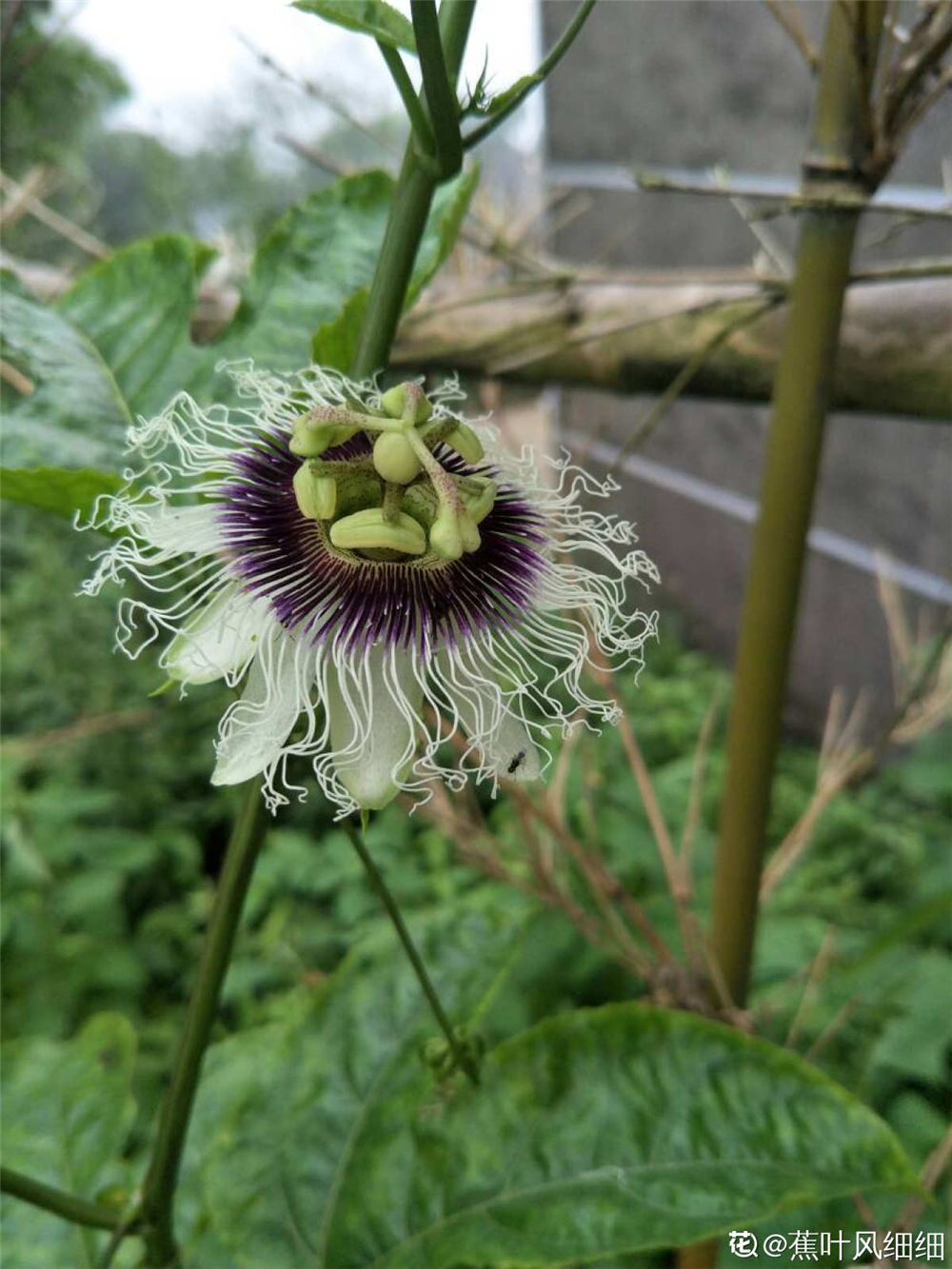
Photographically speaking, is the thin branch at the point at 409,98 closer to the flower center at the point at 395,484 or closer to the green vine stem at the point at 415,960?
the flower center at the point at 395,484

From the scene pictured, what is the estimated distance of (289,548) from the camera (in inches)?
19.6

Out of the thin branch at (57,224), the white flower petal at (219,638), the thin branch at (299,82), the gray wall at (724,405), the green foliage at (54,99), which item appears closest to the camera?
the white flower petal at (219,638)

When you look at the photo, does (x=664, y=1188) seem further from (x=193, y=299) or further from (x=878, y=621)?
(x=878, y=621)

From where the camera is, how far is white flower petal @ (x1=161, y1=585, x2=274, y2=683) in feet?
1.48

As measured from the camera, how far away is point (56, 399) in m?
0.57

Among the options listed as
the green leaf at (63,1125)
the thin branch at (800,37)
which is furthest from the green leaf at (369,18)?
the green leaf at (63,1125)

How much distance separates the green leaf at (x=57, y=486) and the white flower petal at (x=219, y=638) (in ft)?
0.26

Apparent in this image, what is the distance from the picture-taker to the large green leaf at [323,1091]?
2.06 feet

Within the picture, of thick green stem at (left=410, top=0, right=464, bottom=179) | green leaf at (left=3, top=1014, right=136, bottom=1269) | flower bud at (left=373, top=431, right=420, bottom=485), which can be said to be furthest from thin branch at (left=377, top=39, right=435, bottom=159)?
green leaf at (left=3, top=1014, right=136, bottom=1269)

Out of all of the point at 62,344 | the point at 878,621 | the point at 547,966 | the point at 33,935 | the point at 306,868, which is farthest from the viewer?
the point at 878,621

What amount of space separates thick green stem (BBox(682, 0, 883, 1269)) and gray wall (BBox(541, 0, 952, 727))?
100 centimetres

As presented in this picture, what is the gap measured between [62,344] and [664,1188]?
58 cm

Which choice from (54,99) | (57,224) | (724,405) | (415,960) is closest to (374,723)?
(415,960)

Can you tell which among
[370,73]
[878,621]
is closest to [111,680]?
[370,73]
